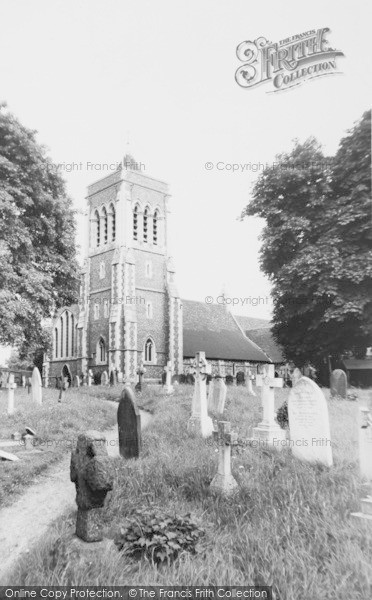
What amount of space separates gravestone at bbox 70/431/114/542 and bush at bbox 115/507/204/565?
241 millimetres

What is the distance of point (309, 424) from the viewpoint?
18.7 ft

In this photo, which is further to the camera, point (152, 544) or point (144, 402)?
point (144, 402)

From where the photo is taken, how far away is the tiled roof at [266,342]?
3522 cm

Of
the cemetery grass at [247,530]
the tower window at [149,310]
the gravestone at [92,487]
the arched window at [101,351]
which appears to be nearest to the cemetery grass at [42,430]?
the cemetery grass at [247,530]

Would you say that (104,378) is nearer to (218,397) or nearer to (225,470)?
(218,397)

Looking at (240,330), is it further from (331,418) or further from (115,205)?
(331,418)

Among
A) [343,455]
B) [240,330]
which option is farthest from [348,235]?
[240,330]

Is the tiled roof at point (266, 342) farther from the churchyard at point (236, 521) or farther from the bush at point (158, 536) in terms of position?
the bush at point (158, 536)

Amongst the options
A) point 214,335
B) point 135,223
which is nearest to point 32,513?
point 135,223

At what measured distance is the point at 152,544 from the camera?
11.3 ft

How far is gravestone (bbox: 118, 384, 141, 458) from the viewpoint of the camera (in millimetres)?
6574

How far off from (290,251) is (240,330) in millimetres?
24215

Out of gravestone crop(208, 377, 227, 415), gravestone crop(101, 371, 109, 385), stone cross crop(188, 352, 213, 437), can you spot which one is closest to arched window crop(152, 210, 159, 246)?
gravestone crop(101, 371, 109, 385)

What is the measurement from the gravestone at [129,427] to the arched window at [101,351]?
20.9 metres
